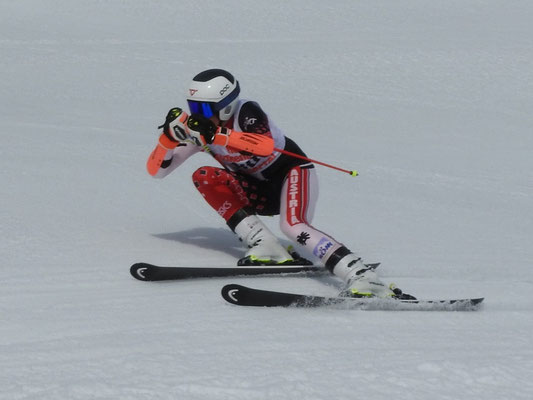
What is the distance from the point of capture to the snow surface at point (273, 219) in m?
4.30

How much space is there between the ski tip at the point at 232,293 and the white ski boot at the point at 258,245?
2.71ft

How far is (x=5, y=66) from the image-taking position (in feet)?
44.2

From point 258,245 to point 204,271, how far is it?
1.53 feet

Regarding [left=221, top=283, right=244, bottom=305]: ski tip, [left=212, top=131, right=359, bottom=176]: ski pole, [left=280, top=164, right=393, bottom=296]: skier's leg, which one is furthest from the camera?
[left=212, top=131, right=359, bottom=176]: ski pole

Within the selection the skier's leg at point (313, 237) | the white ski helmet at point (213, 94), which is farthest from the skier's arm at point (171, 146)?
the skier's leg at point (313, 237)

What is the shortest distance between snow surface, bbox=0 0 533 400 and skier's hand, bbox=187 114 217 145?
88cm

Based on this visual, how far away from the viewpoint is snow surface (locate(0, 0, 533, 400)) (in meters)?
4.30

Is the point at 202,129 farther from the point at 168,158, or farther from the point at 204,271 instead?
the point at 204,271

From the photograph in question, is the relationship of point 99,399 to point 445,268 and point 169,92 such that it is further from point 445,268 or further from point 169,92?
point 169,92

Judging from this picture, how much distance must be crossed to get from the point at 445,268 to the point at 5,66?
890cm

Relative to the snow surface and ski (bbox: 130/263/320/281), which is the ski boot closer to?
ski (bbox: 130/263/320/281)

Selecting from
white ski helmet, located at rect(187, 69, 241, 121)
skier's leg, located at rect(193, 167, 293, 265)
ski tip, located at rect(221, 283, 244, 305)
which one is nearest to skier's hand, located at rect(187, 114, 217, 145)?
white ski helmet, located at rect(187, 69, 241, 121)

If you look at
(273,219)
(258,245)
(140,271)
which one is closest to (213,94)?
(258,245)

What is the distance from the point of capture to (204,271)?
5789 mm
